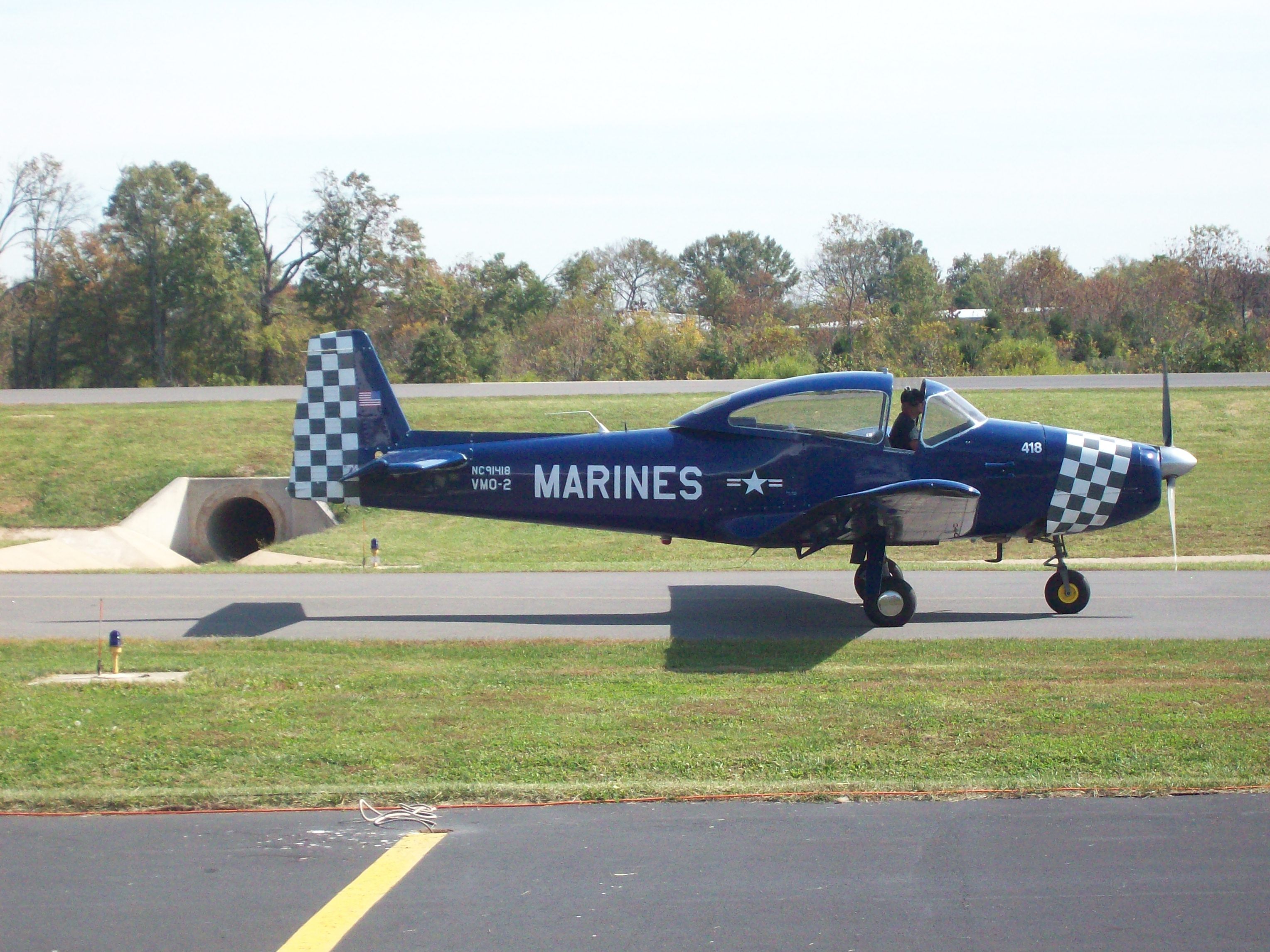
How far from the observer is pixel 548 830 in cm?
573

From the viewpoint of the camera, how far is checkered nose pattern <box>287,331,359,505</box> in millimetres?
12477

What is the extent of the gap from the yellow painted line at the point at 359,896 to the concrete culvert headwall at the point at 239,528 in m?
19.9

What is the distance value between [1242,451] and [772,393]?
18325 mm

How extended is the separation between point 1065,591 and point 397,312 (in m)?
49.7

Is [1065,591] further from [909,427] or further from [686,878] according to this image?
[686,878]

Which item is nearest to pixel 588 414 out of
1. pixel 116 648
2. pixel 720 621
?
pixel 720 621

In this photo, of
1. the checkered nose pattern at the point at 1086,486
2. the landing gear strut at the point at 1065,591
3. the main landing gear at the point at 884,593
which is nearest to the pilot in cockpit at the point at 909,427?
the main landing gear at the point at 884,593

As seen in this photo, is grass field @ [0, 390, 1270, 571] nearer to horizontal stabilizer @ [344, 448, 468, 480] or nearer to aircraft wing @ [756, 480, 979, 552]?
horizontal stabilizer @ [344, 448, 468, 480]

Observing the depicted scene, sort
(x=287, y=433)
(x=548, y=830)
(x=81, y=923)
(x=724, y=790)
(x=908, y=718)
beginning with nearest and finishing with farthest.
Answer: (x=81, y=923) → (x=548, y=830) → (x=724, y=790) → (x=908, y=718) → (x=287, y=433)

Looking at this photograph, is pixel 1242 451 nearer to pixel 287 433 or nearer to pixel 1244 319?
pixel 287 433

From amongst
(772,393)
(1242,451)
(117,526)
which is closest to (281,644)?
(772,393)

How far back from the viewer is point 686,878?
5078mm

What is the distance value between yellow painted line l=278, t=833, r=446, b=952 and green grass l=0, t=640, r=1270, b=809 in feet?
2.35

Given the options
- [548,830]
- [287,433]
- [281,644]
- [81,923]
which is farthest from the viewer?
[287,433]
